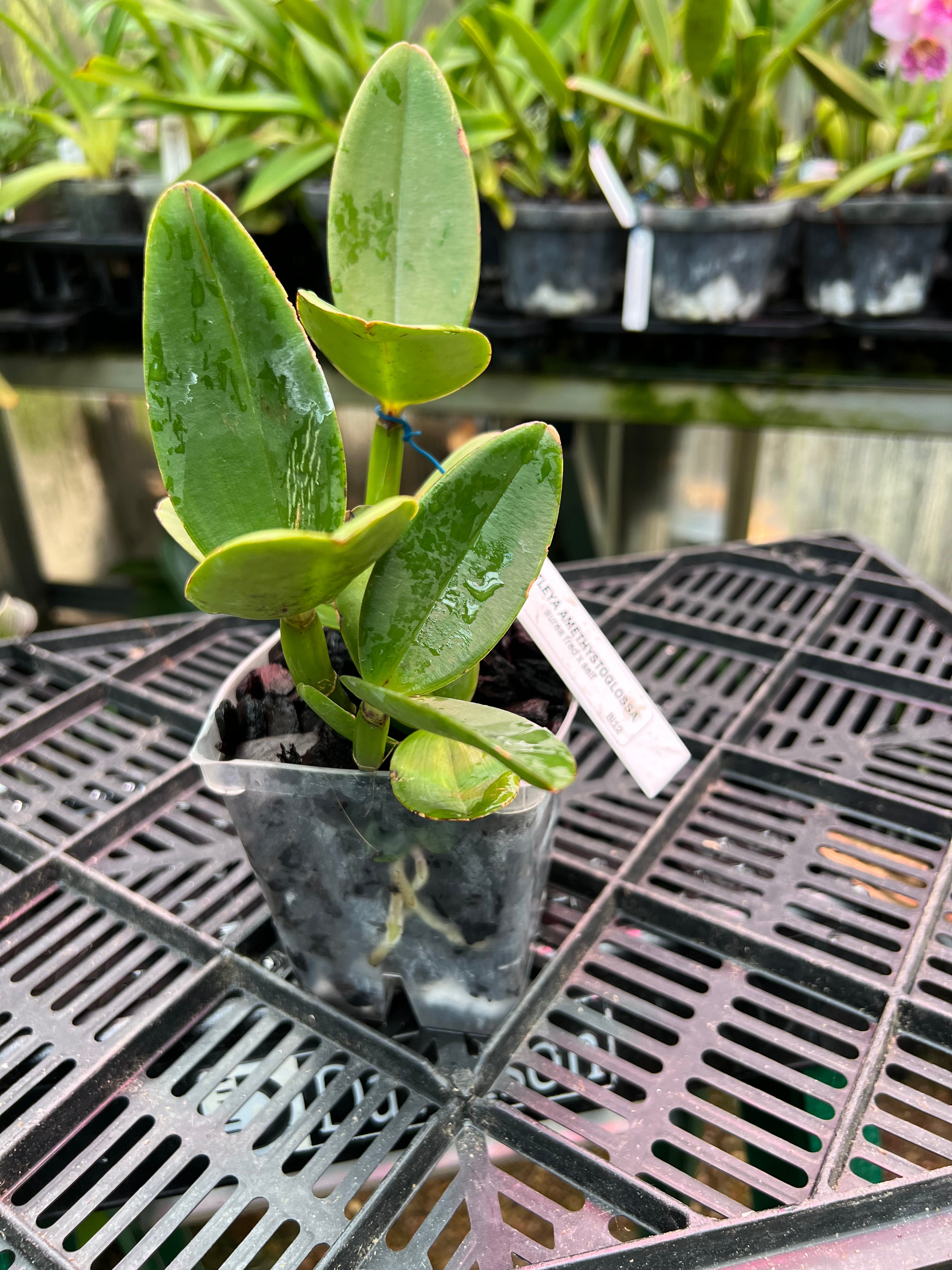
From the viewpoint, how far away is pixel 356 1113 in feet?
1.26

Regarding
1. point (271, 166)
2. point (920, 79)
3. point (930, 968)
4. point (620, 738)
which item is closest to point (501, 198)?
point (271, 166)

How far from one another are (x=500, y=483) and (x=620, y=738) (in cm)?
18

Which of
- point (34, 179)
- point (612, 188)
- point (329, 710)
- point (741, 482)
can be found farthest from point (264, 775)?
point (741, 482)

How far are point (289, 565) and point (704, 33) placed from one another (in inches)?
30.1

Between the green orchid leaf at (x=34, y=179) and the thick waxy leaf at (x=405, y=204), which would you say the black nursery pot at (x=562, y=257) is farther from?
the thick waxy leaf at (x=405, y=204)

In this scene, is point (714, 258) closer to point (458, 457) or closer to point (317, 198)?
point (317, 198)

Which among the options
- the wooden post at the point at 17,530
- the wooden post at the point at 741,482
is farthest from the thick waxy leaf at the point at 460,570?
the wooden post at the point at 17,530

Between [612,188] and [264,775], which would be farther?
[612,188]

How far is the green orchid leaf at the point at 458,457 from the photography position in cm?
34

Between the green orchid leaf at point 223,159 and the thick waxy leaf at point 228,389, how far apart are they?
2.68 feet

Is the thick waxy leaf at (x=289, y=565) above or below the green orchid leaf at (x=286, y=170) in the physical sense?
below

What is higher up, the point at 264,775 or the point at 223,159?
the point at 223,159

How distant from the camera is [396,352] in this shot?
32 cm

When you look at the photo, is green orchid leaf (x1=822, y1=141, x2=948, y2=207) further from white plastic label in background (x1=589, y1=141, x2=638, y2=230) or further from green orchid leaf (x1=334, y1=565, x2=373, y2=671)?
green orchid leaf (x1=334, y1=565, x2=373, y2=671)
